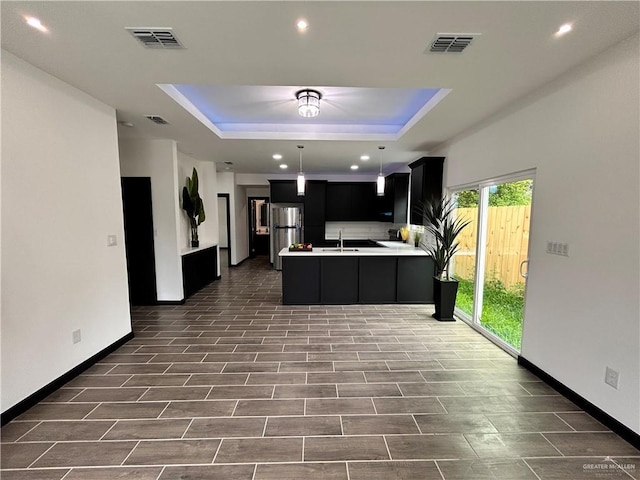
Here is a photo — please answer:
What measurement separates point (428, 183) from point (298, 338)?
3.19 m

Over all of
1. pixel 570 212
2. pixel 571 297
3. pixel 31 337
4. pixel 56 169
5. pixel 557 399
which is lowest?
pixel 557 399

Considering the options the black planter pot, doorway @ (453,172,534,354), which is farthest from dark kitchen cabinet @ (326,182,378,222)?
the black planter pot

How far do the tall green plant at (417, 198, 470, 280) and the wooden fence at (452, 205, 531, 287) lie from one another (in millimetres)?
178

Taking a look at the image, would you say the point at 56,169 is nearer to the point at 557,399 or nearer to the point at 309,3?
the point at 309,3

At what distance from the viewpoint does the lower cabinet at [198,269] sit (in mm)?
→ 4746

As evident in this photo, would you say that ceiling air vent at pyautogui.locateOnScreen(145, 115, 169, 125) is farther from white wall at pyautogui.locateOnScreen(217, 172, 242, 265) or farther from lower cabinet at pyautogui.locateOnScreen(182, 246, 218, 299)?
white wall at pyautogui.locateOnScreen(217, 172, 242, 265)

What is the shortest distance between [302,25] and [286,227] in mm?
5807

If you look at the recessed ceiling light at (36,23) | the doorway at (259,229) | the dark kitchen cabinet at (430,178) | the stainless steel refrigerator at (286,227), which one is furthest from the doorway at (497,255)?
the doorway at (259,229)

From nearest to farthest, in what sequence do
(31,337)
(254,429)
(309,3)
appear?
(309,3), (254,429), (31,337)

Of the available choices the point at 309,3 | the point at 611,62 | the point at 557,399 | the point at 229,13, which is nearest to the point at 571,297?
the point at 557,399

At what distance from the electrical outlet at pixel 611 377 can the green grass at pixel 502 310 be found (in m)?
0.97

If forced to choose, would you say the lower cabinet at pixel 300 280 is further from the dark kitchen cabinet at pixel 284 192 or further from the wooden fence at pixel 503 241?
the dark kitchen cabinet at pixel 284 192

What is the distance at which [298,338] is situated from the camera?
3303 mm

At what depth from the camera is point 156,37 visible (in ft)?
6.07
